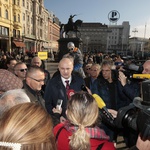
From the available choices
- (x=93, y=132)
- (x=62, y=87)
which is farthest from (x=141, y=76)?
(x=62, y=87)

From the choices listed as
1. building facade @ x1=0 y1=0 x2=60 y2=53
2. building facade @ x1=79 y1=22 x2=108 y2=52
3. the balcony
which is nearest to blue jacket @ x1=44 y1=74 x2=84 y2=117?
building facade @ x1=0 y1=0 x2=60 y2=53

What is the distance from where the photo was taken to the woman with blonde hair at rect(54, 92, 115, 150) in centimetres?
136

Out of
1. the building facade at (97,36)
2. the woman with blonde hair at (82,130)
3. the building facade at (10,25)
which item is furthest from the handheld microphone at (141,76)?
the building facade at (97,36)

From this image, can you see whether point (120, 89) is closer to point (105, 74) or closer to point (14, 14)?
point (105, 74)

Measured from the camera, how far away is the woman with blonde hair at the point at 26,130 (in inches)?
31.3

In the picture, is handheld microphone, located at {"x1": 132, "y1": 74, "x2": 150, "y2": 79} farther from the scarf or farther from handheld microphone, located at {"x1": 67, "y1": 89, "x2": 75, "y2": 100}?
handheld microphone, located at {"x1": 67, "y1": 89, "x2": 75, "y2": 100}

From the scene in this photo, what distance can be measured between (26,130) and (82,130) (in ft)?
2.16

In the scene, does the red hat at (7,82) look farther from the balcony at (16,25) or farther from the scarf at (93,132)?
the balcony at (16,25)

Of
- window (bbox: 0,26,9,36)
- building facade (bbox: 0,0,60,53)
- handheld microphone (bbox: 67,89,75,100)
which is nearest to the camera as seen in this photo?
handheld microphone (bbox: 67,89,75,100)

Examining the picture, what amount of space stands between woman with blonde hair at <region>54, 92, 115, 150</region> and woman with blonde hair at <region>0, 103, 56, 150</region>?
1.50ft

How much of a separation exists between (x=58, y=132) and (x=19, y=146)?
2.64 ft

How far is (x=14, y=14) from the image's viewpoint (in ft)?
131

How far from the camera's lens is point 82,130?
1.39 m

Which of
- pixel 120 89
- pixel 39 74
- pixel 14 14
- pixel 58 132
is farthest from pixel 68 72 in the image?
pixel 14 14
